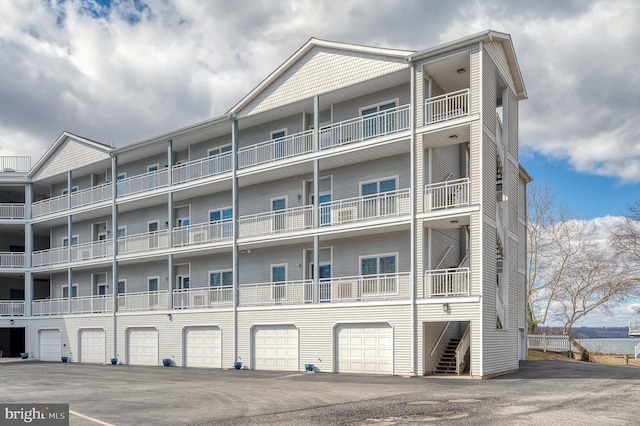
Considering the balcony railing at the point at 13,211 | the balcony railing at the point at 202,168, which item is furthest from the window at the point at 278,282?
the balcony railing at the point at 13,211

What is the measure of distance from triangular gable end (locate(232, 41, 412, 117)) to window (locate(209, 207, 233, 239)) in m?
5.27

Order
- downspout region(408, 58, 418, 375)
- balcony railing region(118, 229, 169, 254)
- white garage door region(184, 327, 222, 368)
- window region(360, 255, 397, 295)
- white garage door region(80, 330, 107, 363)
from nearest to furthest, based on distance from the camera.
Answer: downspout region(408, 58, 418, 375)
window region(360, 255, 397, 295)
white garage door region(184, 327, 222, 368)
balcony railing region(118, 229, 169, 254)
white garage door region(80, 330, 107, 363)

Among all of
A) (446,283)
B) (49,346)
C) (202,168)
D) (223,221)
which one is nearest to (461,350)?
(446,283)

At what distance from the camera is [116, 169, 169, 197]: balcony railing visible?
3381cm

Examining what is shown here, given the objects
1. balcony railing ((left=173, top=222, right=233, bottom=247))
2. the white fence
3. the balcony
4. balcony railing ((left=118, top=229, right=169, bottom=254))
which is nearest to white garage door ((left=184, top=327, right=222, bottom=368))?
balcony railing ((left=173, top=222, right=233, bottom=247))

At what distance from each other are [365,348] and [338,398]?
8.35 meters

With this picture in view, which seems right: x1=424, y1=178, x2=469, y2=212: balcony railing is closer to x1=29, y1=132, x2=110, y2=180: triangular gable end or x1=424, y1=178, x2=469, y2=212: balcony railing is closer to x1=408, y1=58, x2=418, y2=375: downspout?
x1=408, y1=58, x2=418, y2=375: downspout

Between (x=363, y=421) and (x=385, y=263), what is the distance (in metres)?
13.8

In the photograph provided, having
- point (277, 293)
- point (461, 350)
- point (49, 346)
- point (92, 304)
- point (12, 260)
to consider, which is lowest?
point (49, 346)

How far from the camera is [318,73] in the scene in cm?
2731

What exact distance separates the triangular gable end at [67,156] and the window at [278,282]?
1344cm

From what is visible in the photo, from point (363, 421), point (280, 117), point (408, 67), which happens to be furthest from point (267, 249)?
point (363, 421)

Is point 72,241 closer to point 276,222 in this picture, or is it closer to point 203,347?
point 203,347

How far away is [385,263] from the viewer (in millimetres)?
26172
